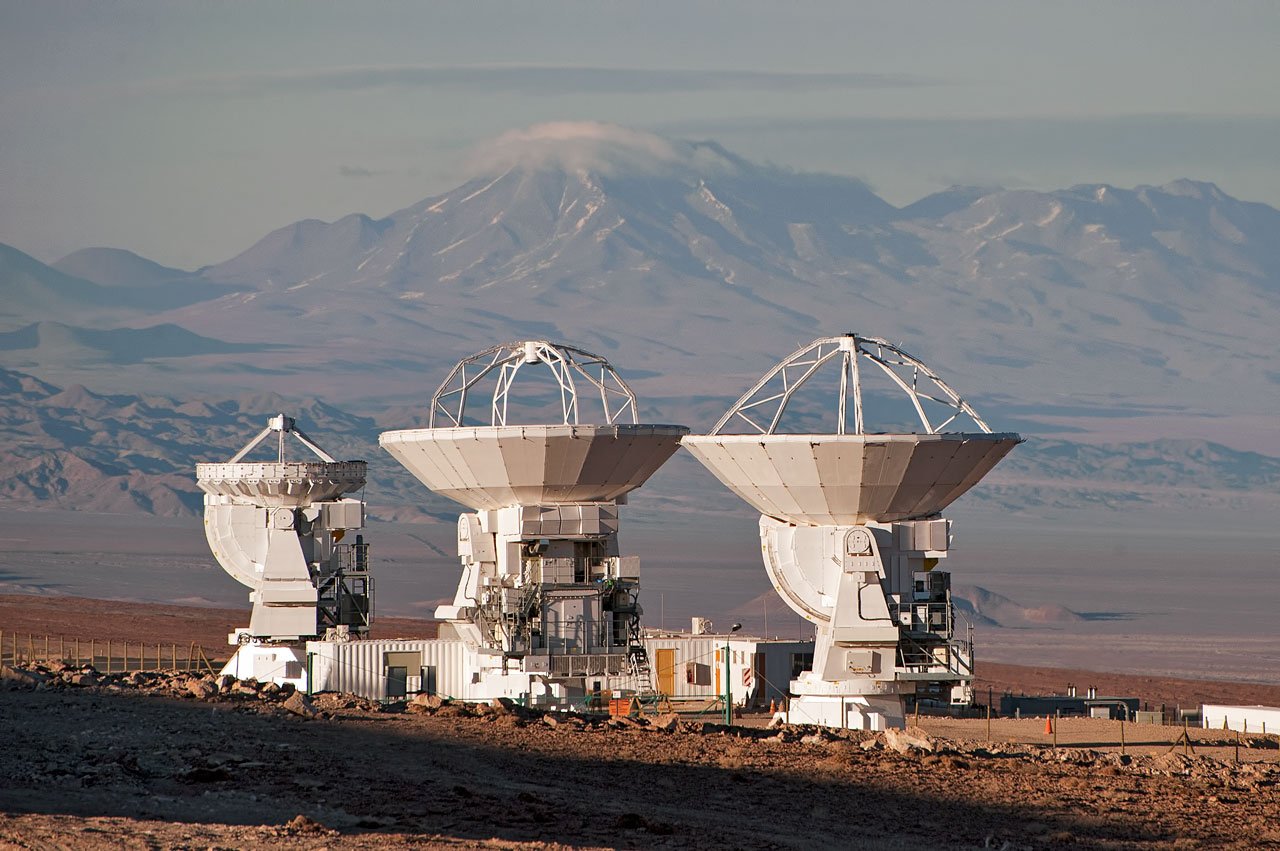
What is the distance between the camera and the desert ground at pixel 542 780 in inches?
847

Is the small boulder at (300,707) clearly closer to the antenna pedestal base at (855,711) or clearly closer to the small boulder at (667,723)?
the small boulder at (667,723)

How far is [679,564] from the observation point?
145 m

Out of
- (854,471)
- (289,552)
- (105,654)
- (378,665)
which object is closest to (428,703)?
(854,471)

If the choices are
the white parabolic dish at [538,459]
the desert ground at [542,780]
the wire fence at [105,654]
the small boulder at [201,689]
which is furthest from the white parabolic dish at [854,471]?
the wire fence at [105,654]

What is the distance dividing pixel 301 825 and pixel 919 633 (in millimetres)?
15849

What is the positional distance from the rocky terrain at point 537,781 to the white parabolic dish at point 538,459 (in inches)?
250

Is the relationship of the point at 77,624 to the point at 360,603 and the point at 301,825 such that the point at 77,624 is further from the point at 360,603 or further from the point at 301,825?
the point at 301,825

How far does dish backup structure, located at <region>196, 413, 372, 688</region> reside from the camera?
41.9 metres

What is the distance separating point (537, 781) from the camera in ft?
84.0

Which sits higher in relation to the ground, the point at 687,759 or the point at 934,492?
the point at 934,492

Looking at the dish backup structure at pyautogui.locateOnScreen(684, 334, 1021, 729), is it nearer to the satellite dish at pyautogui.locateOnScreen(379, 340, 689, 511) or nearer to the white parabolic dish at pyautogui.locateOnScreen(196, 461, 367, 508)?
the satellite dish at pyautogui.locateOnScreen(379, 340, 689, 511)

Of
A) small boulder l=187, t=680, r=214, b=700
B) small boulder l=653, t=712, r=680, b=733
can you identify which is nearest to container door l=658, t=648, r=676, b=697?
small boulder l=653, t=712, r=680, b=733

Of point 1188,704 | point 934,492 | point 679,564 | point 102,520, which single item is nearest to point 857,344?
point 934,492

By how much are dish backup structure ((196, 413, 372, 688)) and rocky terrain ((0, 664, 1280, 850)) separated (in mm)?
8715
